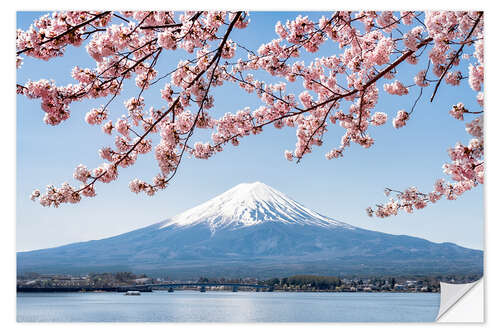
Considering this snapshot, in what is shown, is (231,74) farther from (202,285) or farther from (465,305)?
(202,285)

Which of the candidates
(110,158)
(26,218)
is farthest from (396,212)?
(26,218)

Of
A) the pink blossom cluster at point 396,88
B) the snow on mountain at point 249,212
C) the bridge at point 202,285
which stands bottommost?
the bridge at point 202,285

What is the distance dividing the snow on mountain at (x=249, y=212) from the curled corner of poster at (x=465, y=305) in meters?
1.23

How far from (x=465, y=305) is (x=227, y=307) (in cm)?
155

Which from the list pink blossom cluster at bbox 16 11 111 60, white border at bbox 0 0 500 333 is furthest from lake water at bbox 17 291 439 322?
pink blossom cluster at bbox 16 11 111 60

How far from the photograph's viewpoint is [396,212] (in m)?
3.12

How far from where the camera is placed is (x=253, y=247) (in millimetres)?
4930

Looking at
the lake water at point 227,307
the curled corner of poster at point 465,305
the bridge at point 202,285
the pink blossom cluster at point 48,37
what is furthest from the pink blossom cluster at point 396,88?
the bridge at point 202,285

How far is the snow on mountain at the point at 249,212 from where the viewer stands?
14.0 ft

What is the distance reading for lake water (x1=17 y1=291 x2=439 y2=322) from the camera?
3.03 meters

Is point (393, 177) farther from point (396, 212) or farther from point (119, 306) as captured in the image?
point (119, 306)
